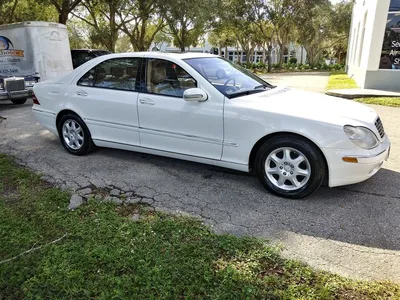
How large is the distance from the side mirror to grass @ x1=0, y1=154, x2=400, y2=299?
1.41 metres

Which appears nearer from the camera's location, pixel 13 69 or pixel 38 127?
pixel 38 127

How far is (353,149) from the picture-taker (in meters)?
3.35

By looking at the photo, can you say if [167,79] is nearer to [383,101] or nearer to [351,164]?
[351,164]

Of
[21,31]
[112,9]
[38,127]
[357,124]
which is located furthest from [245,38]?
[357,124]

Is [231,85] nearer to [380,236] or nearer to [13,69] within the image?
[380,236]

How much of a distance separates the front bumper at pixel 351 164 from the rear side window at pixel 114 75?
2.69m

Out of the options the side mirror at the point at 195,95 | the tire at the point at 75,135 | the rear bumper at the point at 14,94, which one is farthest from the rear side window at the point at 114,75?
the rear bumper at the point at 14,94

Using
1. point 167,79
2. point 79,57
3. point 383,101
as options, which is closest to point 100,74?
point 167,79

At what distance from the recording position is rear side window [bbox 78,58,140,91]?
14.9 feet

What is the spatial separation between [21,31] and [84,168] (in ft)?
27.9

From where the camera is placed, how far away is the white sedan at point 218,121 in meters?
3.45

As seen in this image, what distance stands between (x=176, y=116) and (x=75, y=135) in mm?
1997

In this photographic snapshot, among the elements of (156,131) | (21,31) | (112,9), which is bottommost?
(156,131)

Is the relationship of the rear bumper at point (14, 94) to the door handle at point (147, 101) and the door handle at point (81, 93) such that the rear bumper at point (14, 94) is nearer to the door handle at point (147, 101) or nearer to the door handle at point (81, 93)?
the door handle at point (81, 93)
